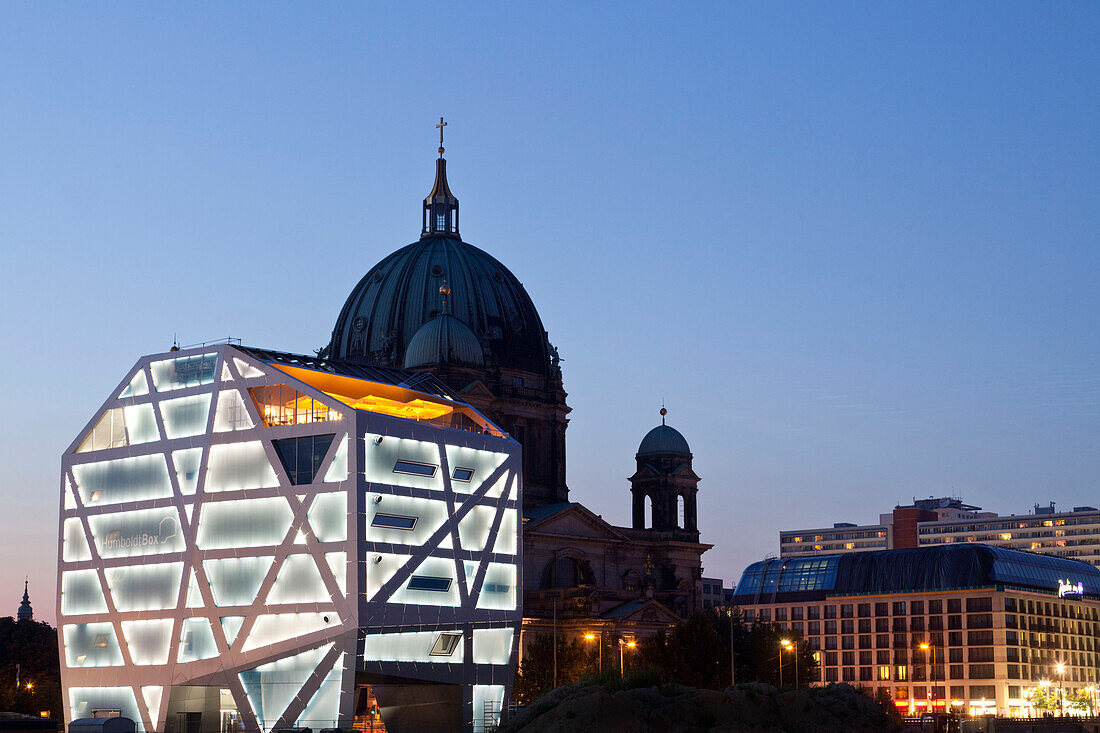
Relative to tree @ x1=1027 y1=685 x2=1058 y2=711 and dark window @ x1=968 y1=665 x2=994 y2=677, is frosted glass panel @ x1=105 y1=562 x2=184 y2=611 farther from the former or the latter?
tree @ x1=1027 y1=685 x2=1058 y2=711

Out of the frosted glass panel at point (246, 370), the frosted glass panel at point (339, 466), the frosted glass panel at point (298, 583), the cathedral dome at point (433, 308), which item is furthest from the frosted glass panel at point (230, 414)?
the cathedral dome at point (433, 308)

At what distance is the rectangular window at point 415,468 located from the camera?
103875mm

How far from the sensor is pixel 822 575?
19300cm

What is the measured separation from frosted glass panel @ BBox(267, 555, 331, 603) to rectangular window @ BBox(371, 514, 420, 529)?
4606 millimetres

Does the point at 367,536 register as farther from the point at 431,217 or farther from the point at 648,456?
the point at 431,217

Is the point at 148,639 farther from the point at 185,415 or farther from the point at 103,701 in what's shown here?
the point at 185,415

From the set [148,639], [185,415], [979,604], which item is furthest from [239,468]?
[979,604]

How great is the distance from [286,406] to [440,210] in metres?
71.1

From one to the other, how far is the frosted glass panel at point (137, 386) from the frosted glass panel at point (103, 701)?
66.0 feet

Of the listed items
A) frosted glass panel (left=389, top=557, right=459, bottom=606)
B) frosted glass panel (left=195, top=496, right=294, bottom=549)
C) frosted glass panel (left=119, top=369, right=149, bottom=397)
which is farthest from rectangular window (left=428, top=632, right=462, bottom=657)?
frosted glass panel (left=119, top=369, right=149, bottom=397)

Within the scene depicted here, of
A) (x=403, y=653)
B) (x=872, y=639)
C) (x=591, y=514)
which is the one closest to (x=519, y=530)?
(x=403, y=653)

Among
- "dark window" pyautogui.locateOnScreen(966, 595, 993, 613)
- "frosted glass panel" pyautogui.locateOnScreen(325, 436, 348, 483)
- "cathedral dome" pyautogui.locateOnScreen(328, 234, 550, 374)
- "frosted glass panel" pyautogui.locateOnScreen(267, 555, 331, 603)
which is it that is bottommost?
"frosted glass panel" pyautogui.locateOnScreen(267, 555, 331, 603)

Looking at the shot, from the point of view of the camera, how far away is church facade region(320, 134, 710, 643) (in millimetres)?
146375

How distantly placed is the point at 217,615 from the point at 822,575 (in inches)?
4089
